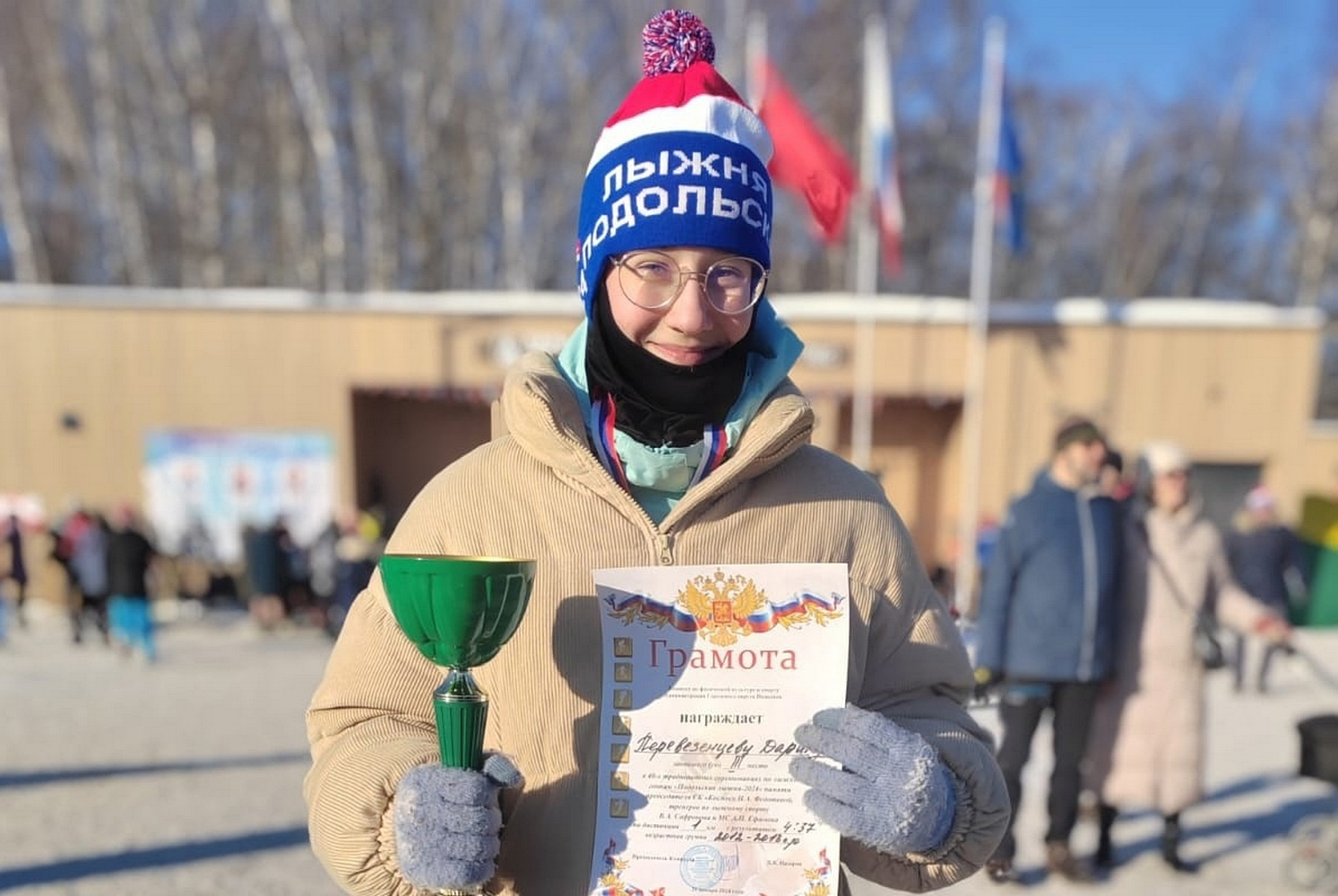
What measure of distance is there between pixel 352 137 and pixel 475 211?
9.40 feet

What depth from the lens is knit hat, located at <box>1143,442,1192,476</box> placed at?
4.28 meters

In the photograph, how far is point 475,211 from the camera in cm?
1869

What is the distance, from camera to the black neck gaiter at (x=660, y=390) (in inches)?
51.3

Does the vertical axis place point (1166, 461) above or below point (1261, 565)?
above

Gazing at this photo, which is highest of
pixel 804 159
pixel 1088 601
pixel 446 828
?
pixel 804 159

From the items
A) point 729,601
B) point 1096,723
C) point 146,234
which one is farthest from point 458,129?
point 729,601

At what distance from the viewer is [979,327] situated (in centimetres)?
1139

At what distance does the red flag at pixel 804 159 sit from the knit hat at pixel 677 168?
1.86 ft

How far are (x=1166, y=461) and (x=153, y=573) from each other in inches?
468

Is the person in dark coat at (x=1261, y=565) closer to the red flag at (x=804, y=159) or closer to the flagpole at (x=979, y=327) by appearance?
the flagpole at (x=979, y=327)

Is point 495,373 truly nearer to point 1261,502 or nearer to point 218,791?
point 218,791

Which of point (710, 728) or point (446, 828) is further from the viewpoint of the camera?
point (710, 728)

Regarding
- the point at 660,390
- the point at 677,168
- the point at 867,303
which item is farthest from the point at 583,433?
the point at 867,303

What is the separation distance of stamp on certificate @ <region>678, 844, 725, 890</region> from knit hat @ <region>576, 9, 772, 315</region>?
79 cm
